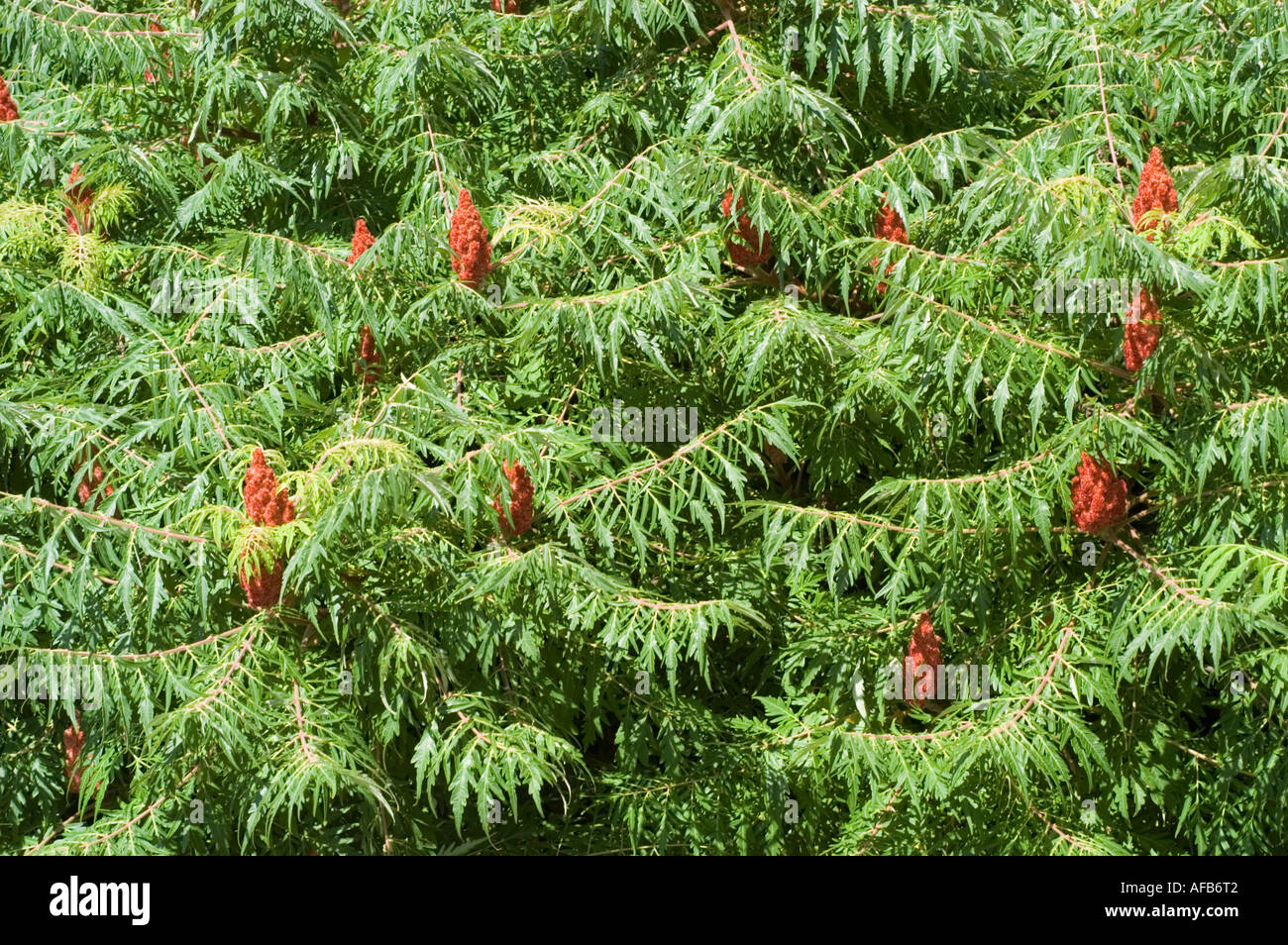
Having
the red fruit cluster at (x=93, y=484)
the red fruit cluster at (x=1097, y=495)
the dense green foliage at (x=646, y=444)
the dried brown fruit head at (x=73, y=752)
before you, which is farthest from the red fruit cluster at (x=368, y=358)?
the red fruit cluster at (x=1097, y=495)

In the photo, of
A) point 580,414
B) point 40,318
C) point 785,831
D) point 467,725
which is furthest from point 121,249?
point 785,831

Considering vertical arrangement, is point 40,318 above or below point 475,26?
below

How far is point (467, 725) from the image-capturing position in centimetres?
464

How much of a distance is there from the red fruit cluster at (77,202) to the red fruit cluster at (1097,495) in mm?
3788

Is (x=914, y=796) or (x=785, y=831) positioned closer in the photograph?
(x=914, y=796)

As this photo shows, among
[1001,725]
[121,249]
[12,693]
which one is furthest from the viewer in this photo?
[121,249]

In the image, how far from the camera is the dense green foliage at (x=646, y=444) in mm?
4672

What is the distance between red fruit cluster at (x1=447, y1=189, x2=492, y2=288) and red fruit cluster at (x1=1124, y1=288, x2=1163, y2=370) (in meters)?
2.13

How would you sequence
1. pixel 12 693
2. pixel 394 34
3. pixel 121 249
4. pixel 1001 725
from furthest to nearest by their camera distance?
pixel 394 34
pixel 121 249
pixel 12 693
pixel 1001 725

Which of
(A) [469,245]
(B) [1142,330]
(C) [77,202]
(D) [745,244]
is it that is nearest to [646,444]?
(D) [745,244]

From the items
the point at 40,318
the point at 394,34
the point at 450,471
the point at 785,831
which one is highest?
the point at 394,34

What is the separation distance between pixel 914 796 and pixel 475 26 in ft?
11.9

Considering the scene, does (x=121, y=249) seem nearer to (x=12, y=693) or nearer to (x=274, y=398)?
(x=274, y=398)

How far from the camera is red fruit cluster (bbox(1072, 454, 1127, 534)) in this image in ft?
15.8
